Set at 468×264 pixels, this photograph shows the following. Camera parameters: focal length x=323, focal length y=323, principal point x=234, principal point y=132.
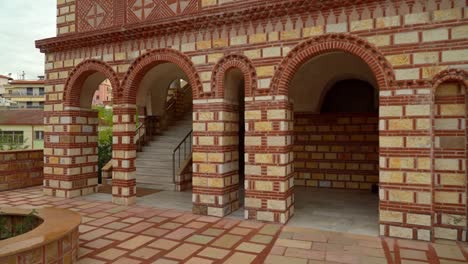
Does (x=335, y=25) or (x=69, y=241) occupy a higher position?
(x=335, y=25)

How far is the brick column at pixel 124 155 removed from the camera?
7.78 metres

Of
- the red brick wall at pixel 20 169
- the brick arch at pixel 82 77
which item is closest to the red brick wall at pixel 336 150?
the brick arch at pixel 82 77

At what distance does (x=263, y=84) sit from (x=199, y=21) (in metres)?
1.98

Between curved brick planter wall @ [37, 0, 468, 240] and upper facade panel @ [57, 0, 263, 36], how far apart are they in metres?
0.03

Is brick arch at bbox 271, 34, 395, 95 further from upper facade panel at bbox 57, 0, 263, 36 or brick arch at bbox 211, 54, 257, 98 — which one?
upper facade panel at bbox 57, 0, 263, 36

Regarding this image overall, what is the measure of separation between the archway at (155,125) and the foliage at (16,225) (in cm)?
299

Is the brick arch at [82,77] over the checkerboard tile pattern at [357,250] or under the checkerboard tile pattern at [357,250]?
over

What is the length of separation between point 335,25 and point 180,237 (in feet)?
15.1

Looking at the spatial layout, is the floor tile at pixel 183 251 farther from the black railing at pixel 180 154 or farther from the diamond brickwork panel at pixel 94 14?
the diamond brickwork panel at pixel 94 14

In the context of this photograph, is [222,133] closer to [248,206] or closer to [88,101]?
[248,206]

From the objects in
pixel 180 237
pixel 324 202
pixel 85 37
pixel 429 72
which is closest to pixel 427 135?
pixel 429 72

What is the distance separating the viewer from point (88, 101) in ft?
29.5

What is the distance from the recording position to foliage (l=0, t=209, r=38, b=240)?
468 cm

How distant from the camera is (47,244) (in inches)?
146
